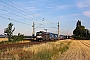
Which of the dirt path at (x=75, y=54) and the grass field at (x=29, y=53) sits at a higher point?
the grass field at (x=29, y=53)

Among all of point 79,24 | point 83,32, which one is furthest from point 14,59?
point 79,24

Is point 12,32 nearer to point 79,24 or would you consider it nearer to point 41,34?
point 41,34

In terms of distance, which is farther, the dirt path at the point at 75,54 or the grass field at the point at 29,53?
the dirt path at the point at 75,54

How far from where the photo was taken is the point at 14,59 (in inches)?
560

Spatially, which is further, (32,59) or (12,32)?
(12,32)

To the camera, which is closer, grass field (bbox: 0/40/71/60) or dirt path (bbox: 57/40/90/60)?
grass field (bbox: 0/40/71/60)

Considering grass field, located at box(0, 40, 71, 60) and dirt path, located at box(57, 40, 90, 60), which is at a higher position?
grass field, located at box(0, 40, 71, 60)

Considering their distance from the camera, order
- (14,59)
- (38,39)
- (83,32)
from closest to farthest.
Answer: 1. (14,59)
2. (38,39)
3. (83,32)

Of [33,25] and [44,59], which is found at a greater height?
[33,25]

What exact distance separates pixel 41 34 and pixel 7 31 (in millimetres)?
10299

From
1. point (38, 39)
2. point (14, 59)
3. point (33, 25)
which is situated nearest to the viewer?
point (14, 59)

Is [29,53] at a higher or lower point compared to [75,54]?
higher

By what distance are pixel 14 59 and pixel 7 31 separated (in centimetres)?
4803

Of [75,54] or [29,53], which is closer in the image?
[29,53]
